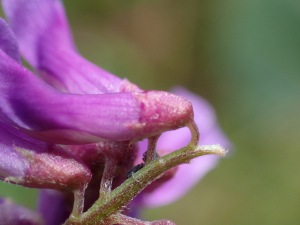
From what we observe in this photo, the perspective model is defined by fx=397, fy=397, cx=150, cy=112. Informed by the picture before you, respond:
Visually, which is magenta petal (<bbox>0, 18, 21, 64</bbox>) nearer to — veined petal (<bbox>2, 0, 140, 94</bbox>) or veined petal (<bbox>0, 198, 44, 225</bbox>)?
veined petal (<bbox>2, 0, 140, 94</bbox>)

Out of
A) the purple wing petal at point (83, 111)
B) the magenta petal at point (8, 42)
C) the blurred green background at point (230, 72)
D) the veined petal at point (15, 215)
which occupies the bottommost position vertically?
the veined petal at point (15, 215)

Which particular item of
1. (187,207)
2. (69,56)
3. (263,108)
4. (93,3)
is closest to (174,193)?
(69,56)

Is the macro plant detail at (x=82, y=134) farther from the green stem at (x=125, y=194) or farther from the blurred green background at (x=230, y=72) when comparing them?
the blurred green background at (x=230, y=72)

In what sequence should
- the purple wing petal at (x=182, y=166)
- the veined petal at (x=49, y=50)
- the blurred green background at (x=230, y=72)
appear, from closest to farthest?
the veined petal at (x=49, y=50)
the purple wing petal at (x=182, y=166)
the blurred green background at (x=230, y=72)

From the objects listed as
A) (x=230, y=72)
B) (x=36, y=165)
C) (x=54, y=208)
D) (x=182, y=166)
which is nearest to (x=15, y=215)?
(x=54, y=208)

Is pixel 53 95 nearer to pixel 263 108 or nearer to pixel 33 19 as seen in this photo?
pixel 33 19

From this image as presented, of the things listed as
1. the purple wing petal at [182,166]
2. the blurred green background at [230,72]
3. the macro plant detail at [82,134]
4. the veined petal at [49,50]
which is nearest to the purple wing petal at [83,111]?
the macro plant detail at [82,134]

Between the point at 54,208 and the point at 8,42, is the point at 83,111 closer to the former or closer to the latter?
the point at 8,42

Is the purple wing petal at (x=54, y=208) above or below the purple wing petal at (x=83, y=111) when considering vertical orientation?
below
